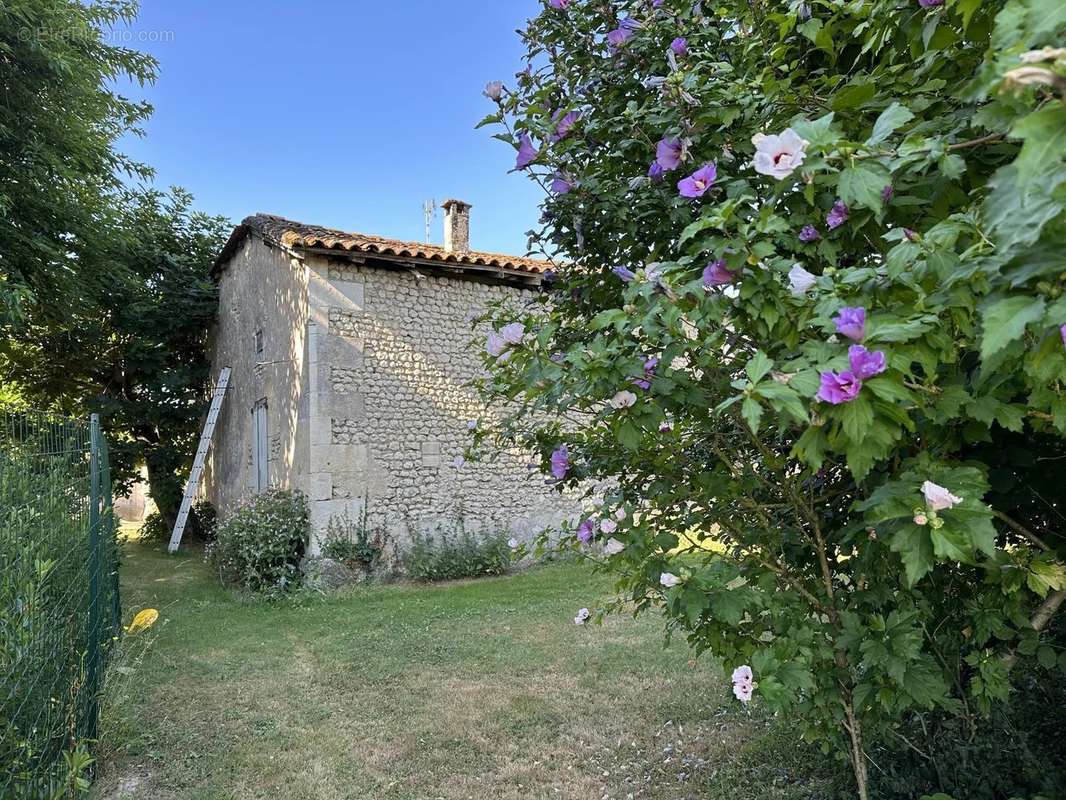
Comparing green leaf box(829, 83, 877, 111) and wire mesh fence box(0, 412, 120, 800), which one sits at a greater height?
green leaf box(829, 83, 877, 111)

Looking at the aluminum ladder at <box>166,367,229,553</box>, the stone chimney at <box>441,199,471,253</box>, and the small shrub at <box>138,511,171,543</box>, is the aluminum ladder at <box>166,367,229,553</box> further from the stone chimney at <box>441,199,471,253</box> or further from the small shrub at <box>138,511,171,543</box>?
the stone chimney at <box>441,199,471,253</box>

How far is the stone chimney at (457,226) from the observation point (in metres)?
11.3

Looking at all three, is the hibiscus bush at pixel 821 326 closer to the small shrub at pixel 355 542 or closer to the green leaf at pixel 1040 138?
the green leaf at pixel 1040 138

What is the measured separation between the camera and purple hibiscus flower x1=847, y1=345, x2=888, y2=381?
3.38ft

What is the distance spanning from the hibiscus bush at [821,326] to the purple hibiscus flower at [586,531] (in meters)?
0.02

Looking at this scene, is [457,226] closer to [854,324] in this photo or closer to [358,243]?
[358,243]

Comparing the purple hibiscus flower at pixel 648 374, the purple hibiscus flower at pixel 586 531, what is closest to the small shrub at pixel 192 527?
the purple hibiscus flower at pixel 586 531

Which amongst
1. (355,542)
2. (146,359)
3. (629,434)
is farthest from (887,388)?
(146,359)

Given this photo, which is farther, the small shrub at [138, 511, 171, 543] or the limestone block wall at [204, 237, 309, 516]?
the small shrub at [138, 511, 171, 543]

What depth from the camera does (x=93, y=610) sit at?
11.5ft

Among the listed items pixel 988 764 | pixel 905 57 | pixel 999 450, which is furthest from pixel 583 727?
pixel 905 57

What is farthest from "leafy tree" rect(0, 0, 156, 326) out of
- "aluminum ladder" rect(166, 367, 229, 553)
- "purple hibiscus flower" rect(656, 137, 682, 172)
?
"purple hibiscus flower" rect(656, 137, 682, 172)

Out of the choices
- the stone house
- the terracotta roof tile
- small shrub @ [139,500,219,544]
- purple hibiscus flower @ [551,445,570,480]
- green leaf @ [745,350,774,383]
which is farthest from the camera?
small shrub @ [139,500,219,544]

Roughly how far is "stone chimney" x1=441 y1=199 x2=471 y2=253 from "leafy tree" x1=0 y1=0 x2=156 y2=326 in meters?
4.65
